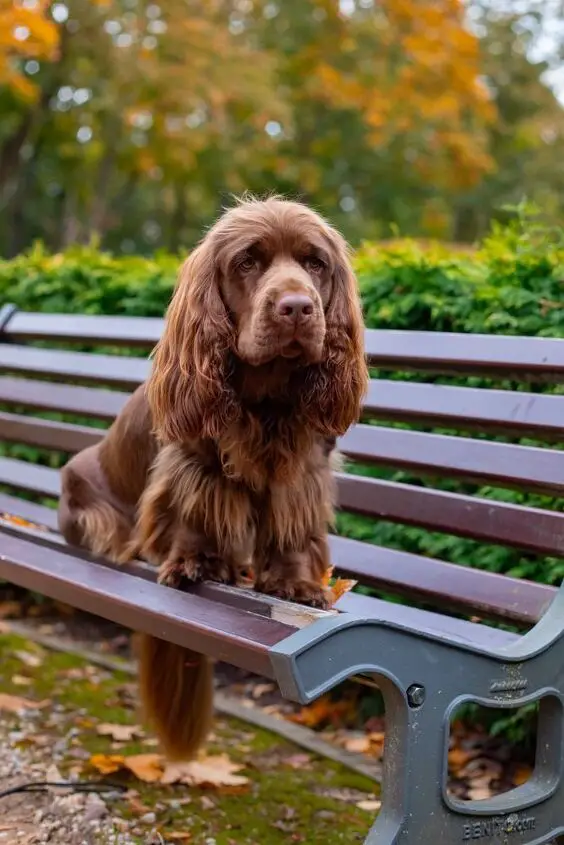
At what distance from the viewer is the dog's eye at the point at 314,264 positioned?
2505mm

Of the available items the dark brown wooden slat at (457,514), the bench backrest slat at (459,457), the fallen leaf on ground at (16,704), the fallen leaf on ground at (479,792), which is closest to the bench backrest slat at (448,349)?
the bench backrest slat at (459,457)

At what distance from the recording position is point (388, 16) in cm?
1772

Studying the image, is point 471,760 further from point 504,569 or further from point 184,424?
point 184,424

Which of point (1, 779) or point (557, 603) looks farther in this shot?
point (1, 779)

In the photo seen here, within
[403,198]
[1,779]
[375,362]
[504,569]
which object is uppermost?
[403,198]

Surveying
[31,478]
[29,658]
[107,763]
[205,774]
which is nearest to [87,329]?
[31,478]

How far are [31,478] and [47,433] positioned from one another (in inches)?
8.9

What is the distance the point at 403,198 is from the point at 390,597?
20.6 meters

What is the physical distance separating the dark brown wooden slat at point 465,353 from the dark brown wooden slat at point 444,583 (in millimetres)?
581

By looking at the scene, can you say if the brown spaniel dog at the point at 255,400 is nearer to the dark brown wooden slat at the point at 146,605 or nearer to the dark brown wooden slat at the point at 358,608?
the dark brown wooden slat at the point at 358,608

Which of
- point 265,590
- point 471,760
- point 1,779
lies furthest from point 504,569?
point 1,779

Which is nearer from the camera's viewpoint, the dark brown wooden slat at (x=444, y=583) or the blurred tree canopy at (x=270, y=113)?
the dark brown wooden slat at (x=444, y=583)

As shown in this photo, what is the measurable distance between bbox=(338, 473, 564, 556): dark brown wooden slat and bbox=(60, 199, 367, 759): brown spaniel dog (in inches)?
13.3

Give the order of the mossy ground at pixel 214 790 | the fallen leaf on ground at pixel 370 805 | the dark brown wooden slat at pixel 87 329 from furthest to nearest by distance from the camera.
A: the dark brown wooden slat at pixel 87 329, the fallen leaf on ground at pixel 370 805, the mossy ground at pixel 214 790
